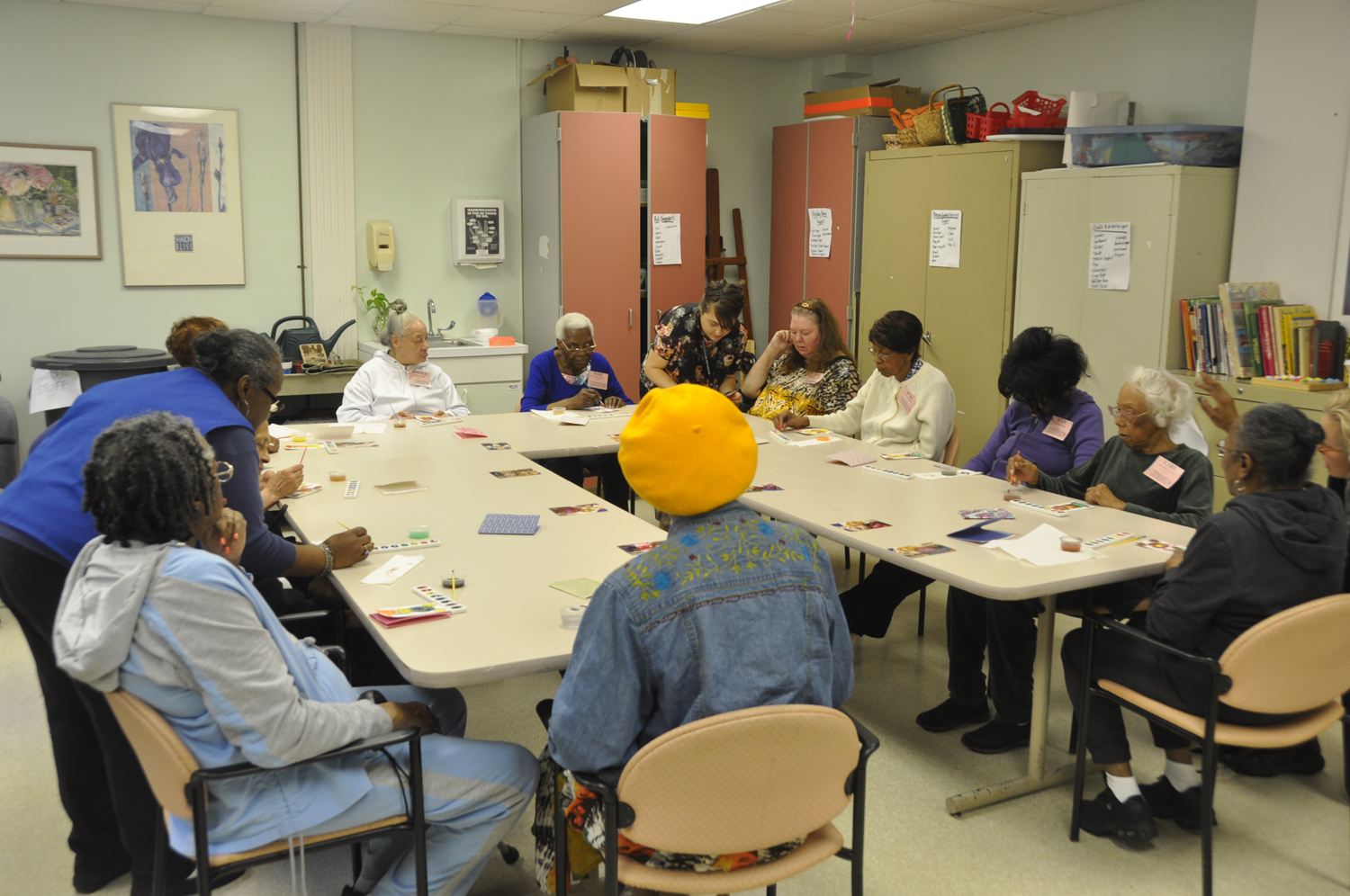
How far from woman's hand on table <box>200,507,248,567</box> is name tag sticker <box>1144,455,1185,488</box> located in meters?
2.54

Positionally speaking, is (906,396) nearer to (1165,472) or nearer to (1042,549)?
(1165,472)

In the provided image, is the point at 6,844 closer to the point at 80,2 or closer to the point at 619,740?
the point at 619,740

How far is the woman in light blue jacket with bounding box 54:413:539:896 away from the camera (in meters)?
1.64

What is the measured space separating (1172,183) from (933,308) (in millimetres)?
1620

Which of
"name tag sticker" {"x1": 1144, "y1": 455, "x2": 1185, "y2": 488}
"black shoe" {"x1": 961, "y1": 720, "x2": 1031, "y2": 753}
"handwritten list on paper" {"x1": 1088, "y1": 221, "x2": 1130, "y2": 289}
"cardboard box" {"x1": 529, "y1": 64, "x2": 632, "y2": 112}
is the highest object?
"cardboard box" {"x1": 529, "y1": 64, "x2": 632, "y2": 112}

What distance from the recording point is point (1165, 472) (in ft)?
10.1

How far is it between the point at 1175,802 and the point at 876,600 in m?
1.19

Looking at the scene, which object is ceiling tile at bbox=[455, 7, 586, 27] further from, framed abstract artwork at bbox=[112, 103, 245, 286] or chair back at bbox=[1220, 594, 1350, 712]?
chair back at bbox=[1220, 594, 1350, 712]

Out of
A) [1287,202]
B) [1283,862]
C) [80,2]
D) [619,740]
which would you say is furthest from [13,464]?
[1287,202]

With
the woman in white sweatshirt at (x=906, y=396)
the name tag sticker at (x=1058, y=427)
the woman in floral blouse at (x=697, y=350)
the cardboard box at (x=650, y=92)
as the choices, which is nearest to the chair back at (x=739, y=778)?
the name tag sticker at (x=1058, y=427)

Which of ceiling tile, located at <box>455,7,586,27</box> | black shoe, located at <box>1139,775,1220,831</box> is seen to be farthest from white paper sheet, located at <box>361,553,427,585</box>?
ceiling tile, located at <box>455,7,586,27</box>

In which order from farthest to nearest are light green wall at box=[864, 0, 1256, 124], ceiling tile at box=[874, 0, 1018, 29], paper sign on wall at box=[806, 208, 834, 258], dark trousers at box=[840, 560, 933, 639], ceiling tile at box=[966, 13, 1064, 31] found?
paper sign on wall at box=[806, 208, 834, 258]
ceiling tile at box=[966, 13, 1064, 31]
ceiling tile at box=[874, 0, 1018, 29]
light green wall at box=[864, 0, 1256, 124]
dark trousers at box=[840, 560, 933, 639]

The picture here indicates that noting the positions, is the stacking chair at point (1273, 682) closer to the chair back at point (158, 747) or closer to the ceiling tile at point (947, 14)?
the chair back at point (158, 747)

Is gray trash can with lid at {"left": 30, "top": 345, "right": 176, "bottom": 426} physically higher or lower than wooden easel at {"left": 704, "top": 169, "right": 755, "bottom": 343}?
lower
